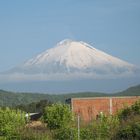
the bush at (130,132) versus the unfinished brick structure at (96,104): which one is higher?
the unfinished brick structure at (96,104)

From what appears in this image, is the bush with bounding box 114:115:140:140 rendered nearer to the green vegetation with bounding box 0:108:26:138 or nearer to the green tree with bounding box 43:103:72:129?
the green vegetation with bounding box 0:108:26:138

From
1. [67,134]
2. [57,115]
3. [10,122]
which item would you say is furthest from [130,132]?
[57,115]

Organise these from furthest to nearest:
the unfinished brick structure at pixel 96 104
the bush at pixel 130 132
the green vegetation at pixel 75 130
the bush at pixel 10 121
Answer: the unfinished brick structure at pixel 96 104
the bush at pixel 10 121
the green vegetation at pixel 75 130
the bush at pixel 130 132

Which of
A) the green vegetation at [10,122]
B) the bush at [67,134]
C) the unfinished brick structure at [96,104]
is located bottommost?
the bush at [67,134]

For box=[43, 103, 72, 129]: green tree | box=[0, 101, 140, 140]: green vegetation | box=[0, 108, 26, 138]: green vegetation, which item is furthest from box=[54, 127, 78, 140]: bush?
box=[43, 103, 72, 129]: green tree

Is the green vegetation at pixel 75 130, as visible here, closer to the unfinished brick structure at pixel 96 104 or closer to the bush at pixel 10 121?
the bush at pixel 10 121

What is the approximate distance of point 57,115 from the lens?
102ft

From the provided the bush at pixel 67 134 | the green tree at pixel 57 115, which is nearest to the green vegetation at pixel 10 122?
the bush at pixel 67 134

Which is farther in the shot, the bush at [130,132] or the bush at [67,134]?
the bush at [67,134]

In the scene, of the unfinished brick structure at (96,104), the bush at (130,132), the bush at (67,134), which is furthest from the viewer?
the unfinished brick structure at (96,104)

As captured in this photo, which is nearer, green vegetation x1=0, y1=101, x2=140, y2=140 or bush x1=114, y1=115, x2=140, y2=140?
bush x1=114, y1=115, x2=140, y2=140

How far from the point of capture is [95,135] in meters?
20.5

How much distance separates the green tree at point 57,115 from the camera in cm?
3011

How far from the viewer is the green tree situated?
30109mm
